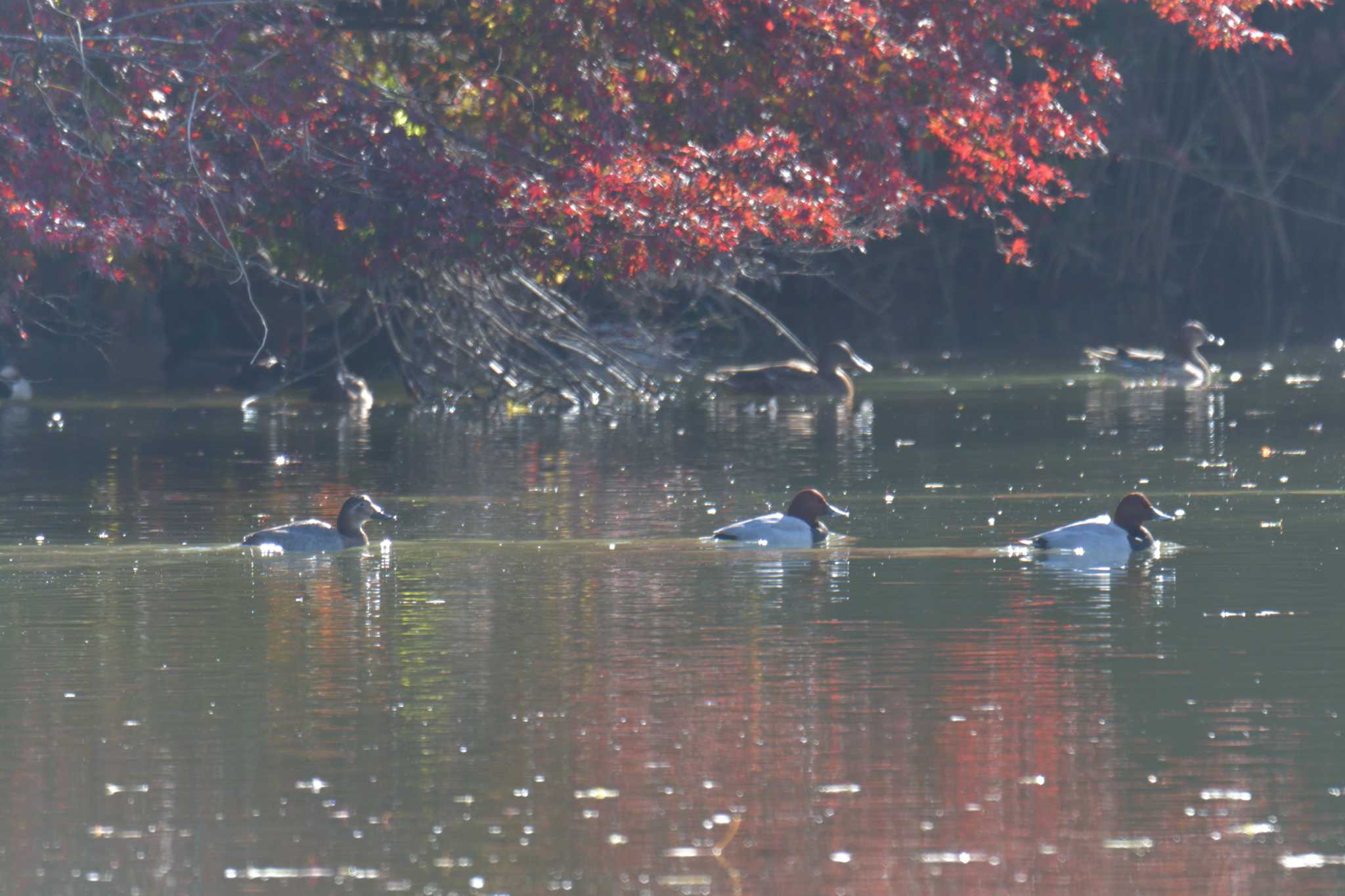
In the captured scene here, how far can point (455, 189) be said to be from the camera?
19.0 meters

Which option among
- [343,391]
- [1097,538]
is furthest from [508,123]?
[343,391]

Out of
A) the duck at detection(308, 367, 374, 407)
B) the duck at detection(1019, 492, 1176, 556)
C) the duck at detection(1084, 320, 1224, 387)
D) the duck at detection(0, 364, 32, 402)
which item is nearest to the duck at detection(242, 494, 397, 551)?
the duck at detection(1019, 492, 1176, 556)

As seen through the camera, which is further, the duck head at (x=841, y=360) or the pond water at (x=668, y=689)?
the duck head at (x=841, y=360)

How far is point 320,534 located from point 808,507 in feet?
8.73

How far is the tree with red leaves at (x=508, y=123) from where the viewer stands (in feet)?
51.8

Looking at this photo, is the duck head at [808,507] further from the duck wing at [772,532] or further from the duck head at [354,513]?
the duck head at [354,513]

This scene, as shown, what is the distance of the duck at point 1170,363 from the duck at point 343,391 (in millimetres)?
8813

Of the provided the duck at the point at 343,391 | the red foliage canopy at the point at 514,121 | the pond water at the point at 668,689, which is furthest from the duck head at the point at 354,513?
the duck at the point at 343,391

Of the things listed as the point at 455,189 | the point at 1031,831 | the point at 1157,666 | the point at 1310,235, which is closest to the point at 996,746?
the point at 1031,831

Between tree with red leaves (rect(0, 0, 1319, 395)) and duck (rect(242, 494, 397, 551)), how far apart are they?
218 centimetres

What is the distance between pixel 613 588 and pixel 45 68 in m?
6.49

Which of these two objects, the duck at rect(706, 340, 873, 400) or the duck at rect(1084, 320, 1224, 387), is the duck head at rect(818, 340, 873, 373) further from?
the duck at rect(1084, 320, 1224, 387)

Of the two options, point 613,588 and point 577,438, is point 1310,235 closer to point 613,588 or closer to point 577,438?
point 577,438

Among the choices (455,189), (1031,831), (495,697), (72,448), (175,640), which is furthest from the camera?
(72,448)
